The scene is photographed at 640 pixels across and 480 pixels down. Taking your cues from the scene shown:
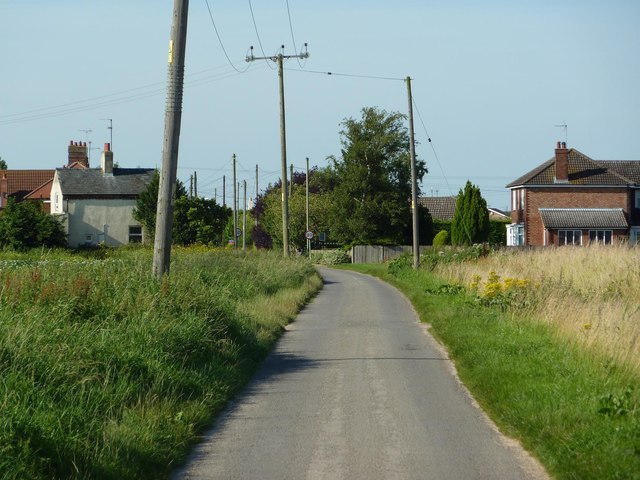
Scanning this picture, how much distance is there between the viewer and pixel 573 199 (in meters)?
68.9

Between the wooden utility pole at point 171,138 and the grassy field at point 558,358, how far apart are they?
5.59 meters

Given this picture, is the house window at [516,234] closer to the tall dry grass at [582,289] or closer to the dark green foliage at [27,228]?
the tall dry grass at [582,289]

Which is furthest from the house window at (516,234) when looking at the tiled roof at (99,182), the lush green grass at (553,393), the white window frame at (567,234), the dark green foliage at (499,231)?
the lush green grass at (553,393)

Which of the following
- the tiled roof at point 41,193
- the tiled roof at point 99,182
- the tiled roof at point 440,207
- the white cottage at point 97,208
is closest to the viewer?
the white cottage at point 97,208

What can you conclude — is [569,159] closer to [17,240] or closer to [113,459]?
[17,240]

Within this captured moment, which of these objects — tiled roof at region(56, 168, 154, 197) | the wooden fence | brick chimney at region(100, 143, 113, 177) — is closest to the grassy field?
tiled roof at region(56, 168, 154, 197)

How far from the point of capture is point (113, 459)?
7812 millimetres

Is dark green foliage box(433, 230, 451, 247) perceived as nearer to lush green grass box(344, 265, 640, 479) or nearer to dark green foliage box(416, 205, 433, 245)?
dark green foliage box(416, 205, 433, 245)

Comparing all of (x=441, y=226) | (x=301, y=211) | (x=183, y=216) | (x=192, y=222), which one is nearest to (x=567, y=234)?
(x=441, y=226)

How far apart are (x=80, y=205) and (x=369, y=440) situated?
6282cm

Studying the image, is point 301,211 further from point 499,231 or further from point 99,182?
point 99,182

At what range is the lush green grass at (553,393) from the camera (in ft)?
26.4

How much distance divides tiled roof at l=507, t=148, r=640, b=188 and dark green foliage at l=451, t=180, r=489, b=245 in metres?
3.75

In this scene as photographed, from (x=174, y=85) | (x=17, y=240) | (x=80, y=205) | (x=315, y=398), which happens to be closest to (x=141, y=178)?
(x=80, y=205)
